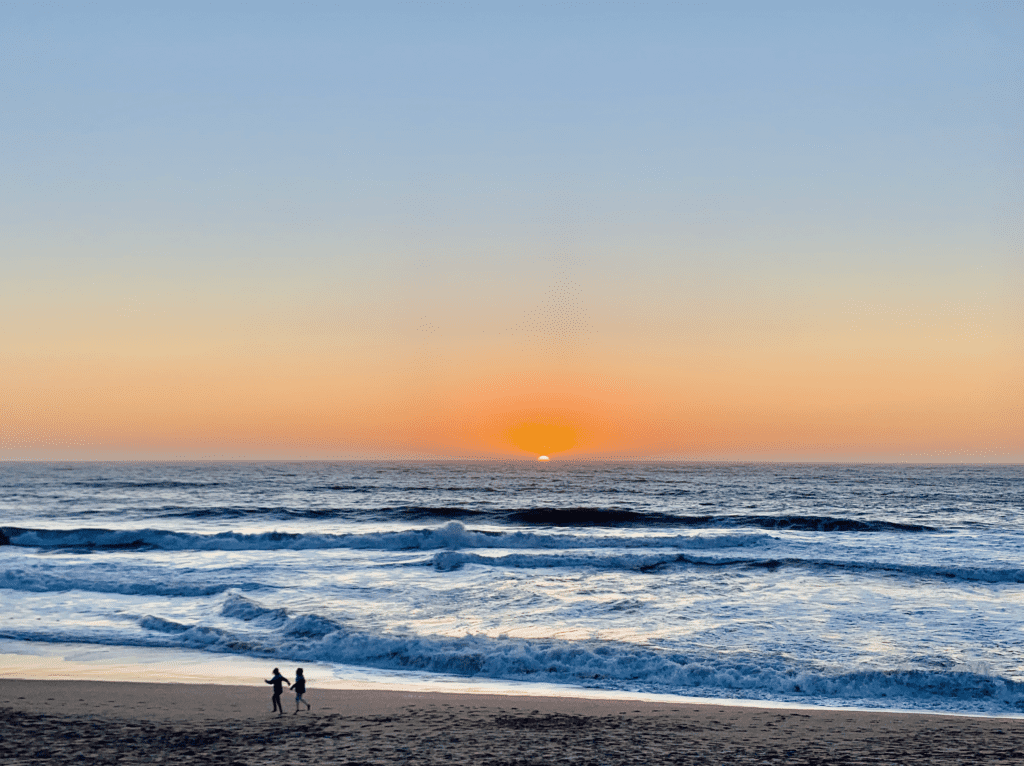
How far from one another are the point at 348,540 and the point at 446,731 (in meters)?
34.6

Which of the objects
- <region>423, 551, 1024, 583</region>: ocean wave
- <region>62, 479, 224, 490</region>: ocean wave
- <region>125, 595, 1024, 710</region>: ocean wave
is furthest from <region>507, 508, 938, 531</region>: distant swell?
<region>62, 479, 224, 490</region>: ocean wave

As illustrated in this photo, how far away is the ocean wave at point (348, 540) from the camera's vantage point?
45.1 metres

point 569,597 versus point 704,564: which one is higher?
point 569,597

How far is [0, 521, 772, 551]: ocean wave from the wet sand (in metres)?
29.1

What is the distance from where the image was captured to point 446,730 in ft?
45.5

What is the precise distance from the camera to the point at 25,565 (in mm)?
34500

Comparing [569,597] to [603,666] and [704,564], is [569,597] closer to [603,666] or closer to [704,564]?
[603,666]

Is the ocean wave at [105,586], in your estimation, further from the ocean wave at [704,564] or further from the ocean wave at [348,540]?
the ocean wave at [348,540]

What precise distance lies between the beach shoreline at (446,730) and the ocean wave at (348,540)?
95.3 feet

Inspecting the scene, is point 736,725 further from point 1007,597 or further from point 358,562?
point 358,562

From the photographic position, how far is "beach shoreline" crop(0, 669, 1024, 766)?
492 inches

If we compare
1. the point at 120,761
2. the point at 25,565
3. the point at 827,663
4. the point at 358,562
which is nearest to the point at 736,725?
the point at 827,663

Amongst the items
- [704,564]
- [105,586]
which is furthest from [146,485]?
[704,564]

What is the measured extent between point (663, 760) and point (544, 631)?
1050 cm
